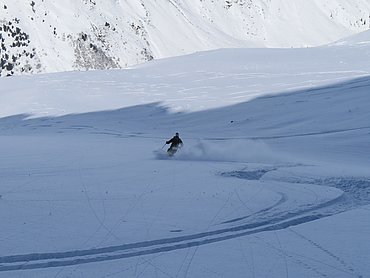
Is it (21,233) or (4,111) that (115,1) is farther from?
(21,233)

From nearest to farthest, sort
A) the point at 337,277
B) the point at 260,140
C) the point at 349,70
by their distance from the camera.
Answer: the point at 337,277, the point at 260,140, the point at 349,70

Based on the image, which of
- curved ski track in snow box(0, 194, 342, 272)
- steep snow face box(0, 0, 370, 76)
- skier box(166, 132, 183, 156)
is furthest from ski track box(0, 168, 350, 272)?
steep snow face box(0, 0, 370, 76)

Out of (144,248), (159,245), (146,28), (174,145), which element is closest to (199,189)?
(159,245)

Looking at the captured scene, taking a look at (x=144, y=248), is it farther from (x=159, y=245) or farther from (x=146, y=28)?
(x=146, y=28)

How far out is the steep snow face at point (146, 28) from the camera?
111125 millimetres

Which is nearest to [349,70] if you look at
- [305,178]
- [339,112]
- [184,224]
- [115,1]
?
[339,112]

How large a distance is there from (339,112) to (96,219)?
21.7 meters

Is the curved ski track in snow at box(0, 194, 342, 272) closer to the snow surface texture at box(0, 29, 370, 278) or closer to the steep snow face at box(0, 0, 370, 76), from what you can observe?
the snow surface texture at box(0, 29, 370, 278)

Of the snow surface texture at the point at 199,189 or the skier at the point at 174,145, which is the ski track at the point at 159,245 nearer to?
the snow surface texture at the point at 199,189

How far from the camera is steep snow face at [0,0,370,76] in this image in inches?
4375

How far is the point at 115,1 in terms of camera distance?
143 metres

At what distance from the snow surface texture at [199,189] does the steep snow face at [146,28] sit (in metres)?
75.9

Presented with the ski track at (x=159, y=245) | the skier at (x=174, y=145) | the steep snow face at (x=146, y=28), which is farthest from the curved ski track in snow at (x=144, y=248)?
the steep snow face at (x=146, y=28)

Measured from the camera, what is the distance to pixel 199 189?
1287cm
